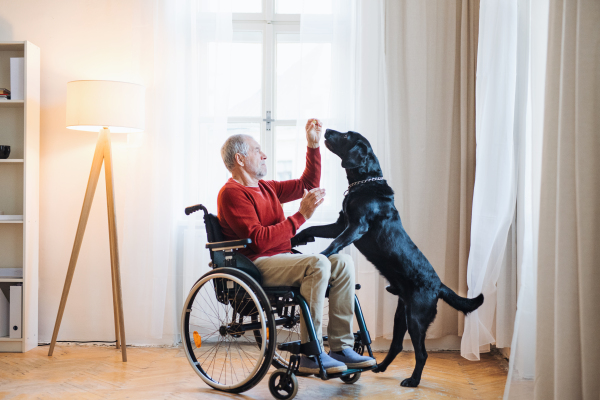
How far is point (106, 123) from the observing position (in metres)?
2.79

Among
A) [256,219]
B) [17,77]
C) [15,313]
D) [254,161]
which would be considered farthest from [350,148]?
[15,313]

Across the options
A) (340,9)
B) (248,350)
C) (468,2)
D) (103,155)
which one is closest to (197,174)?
(103,155)

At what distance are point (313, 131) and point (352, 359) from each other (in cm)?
108

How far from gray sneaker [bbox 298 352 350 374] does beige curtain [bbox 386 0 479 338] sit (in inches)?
43.8

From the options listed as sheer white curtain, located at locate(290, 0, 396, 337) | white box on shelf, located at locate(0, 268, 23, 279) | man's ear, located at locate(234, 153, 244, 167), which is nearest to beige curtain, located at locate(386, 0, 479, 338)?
sheer white curtain, located at locate(290, 0, 396, 337)

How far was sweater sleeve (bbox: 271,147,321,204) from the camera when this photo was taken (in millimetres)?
2607

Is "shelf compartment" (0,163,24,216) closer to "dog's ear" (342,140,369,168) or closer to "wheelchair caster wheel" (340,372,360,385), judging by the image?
Answer: "dog's ear" (342,140,369,168)

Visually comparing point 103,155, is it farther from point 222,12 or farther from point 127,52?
point 222,12

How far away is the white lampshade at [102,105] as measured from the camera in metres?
2.79

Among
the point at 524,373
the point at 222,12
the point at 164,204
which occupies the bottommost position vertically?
the point at 524,373

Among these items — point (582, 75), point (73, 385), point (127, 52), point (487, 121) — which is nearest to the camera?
point (582, 75)

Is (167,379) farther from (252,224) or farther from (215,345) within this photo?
(252,224)

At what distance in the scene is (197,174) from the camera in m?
3.05

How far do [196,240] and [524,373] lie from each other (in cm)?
189
